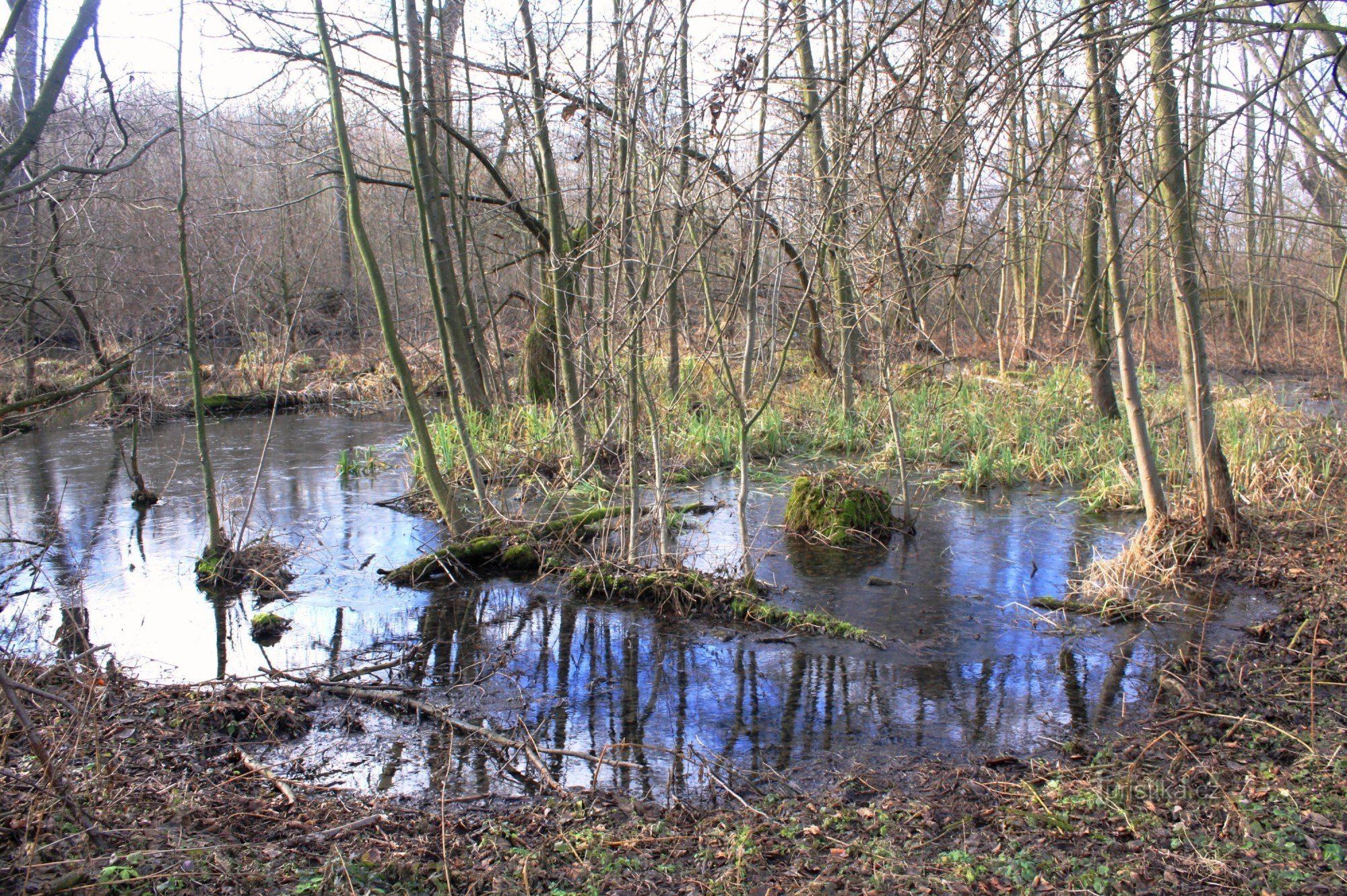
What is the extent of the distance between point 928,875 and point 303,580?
5697mm

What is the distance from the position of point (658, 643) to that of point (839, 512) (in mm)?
2710

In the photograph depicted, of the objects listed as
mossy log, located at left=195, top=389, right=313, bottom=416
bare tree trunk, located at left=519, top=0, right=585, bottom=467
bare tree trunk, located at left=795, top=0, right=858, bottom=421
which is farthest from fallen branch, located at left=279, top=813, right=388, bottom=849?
mossy log, located at left=195, top=389, right=313, bottom=416

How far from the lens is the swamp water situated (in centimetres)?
430

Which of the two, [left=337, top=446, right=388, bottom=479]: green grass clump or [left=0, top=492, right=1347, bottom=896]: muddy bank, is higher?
[left=337, top=446, right=388, bottom=479]: green grass clump

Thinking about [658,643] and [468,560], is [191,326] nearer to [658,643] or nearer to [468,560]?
[468,560]

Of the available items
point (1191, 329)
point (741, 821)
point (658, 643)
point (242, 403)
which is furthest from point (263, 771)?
point (242, 403)

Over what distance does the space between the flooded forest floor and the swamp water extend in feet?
Result: 0.79

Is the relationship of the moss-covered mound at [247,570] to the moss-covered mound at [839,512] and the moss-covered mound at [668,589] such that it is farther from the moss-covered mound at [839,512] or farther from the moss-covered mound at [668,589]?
the moss-covered mound at [839,512]

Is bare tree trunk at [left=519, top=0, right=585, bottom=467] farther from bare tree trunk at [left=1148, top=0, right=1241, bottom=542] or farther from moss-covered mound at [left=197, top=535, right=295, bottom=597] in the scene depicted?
bare tree trunk at [left=1148, top=0, right=1241, bottom=542]

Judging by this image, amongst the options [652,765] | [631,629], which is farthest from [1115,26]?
[631,629]

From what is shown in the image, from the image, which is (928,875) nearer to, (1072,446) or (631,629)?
(631,629)

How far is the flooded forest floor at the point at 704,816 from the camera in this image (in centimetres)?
283

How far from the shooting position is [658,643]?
5781 mm

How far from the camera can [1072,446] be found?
10211 mm
